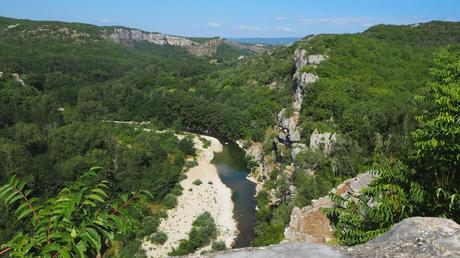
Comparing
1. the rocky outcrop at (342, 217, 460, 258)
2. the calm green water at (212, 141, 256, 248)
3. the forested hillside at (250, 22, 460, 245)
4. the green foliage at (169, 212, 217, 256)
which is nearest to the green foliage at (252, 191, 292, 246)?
the forested hillside at (250, 22, 460, 245)

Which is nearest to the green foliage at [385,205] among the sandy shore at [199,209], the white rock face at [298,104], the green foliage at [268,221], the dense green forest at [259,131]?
the dense green forest at [259,131]

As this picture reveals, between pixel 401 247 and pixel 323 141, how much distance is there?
114 feet

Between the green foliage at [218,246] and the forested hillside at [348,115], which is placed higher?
the forested hillside at [348,115]

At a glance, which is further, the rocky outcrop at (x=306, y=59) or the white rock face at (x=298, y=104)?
the rocky outcrop at (x=306, y=59)

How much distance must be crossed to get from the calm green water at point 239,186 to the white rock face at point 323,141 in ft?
31.1

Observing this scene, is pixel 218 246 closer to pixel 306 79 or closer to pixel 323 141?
pixel 323 141

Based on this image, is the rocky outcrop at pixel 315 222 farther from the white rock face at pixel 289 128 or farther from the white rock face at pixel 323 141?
the white rock face at pixel 289 128

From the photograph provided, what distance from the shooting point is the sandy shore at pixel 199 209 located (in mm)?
33562

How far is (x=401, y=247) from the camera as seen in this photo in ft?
18.1

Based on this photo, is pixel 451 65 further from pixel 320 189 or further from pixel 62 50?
pixel 62 50

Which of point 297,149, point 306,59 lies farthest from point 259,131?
point 297,149

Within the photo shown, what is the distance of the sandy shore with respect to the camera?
1321 inches

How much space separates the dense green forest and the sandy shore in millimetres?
1138

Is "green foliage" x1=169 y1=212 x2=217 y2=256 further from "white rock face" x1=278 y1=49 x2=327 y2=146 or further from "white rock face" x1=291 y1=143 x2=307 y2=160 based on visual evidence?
"white rock face" x1=278 y1=49 x2=327 y2=146
